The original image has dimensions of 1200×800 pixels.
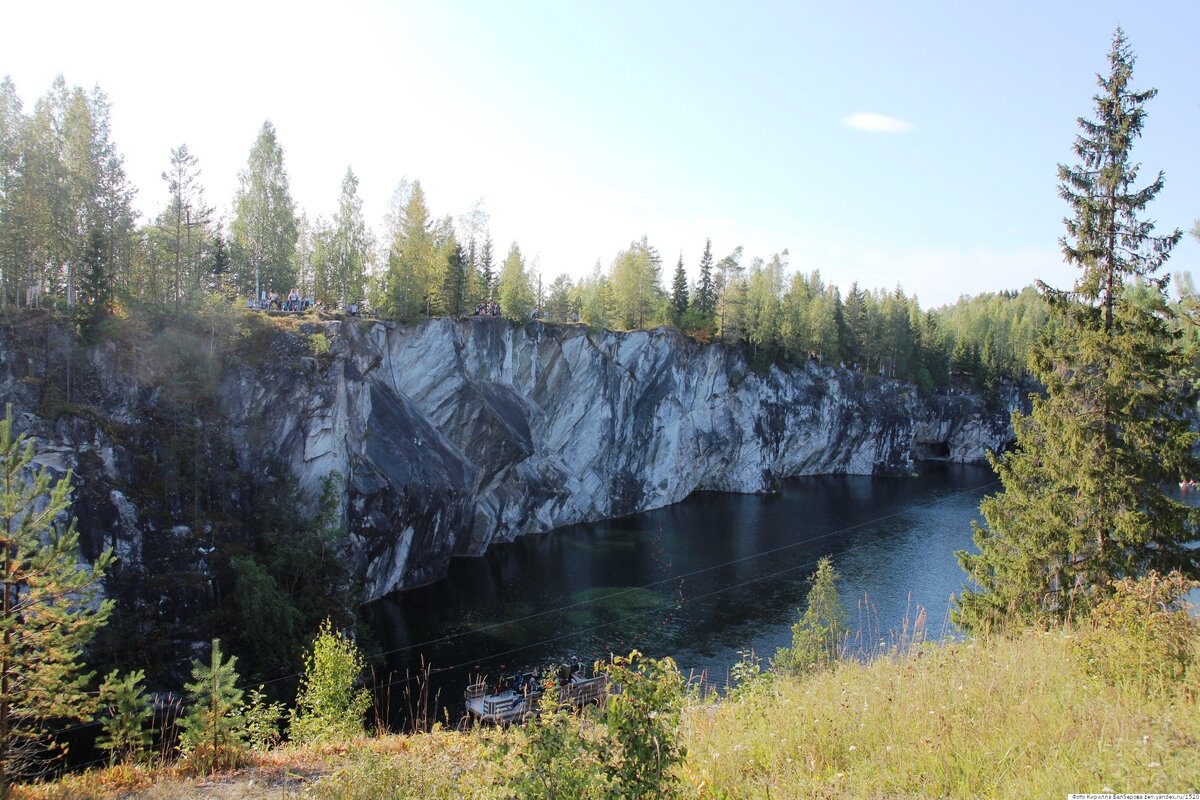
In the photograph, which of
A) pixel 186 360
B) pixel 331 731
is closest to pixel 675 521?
pixel 186 360

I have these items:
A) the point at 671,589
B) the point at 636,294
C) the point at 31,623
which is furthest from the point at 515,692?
the point at 636,294

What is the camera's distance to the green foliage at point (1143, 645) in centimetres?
638

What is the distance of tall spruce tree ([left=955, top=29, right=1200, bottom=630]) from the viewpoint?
14.4 metres

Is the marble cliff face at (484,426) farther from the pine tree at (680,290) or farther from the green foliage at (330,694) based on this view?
the green foliage at (330,694)

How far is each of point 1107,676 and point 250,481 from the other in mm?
31393

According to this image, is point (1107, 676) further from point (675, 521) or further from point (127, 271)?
point (675, 521)

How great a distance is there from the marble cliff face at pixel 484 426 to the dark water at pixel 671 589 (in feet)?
11.0

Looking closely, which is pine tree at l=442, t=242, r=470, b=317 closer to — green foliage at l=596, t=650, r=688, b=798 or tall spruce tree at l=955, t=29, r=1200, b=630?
tall spruce tree at l=955, t=29, r=1200, b=630

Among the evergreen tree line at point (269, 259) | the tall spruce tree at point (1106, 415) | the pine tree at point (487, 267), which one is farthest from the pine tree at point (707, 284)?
the tall spruce tree at point (1106, 415)

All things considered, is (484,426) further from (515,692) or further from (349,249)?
(515,692)

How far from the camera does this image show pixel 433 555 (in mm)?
39750

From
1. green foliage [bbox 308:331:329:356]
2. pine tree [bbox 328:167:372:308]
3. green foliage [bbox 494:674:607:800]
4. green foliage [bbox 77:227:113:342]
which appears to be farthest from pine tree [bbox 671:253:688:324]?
green foliage [bbox 494:674:607:800]

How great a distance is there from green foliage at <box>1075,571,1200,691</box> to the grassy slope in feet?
0.50

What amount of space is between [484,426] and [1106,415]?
37.0 meters
